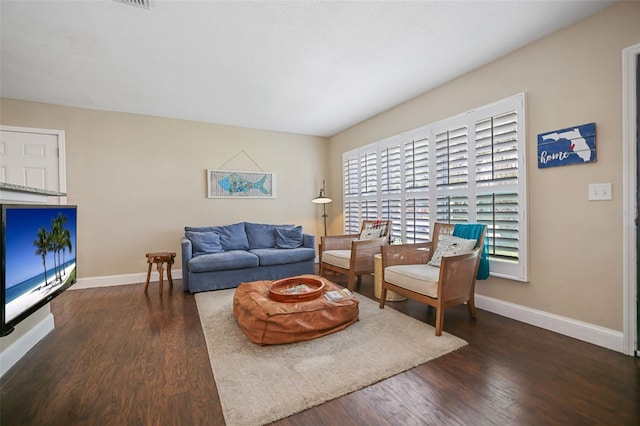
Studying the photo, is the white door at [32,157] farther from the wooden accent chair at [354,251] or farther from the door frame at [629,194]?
the door frame at [629,194]

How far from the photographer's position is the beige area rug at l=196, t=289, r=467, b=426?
5.08 feet

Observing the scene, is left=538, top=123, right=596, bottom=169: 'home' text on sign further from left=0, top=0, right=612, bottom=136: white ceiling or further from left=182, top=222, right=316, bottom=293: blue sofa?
left=182, top=222, right=316, bottom=293: blue sofa

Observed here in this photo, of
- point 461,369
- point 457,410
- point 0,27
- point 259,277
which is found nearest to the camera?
point 457,410

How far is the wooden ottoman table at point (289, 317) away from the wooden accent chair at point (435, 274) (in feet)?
1.77

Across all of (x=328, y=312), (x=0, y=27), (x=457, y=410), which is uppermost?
(x=0, y=27)

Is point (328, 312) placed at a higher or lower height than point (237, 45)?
lower

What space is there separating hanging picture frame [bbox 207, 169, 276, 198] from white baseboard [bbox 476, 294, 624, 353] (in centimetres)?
377

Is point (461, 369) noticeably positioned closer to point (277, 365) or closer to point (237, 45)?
point (277, 365)

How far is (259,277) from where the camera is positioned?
13.2 feet

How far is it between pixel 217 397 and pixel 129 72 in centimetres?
328

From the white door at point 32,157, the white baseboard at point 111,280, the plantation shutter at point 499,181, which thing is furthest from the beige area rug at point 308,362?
the white door at point 32,157

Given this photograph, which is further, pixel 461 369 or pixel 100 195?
pixel 100 195

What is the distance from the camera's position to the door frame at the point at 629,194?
1981mm

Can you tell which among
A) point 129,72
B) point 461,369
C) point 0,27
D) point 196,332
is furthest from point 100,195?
point 461,369
